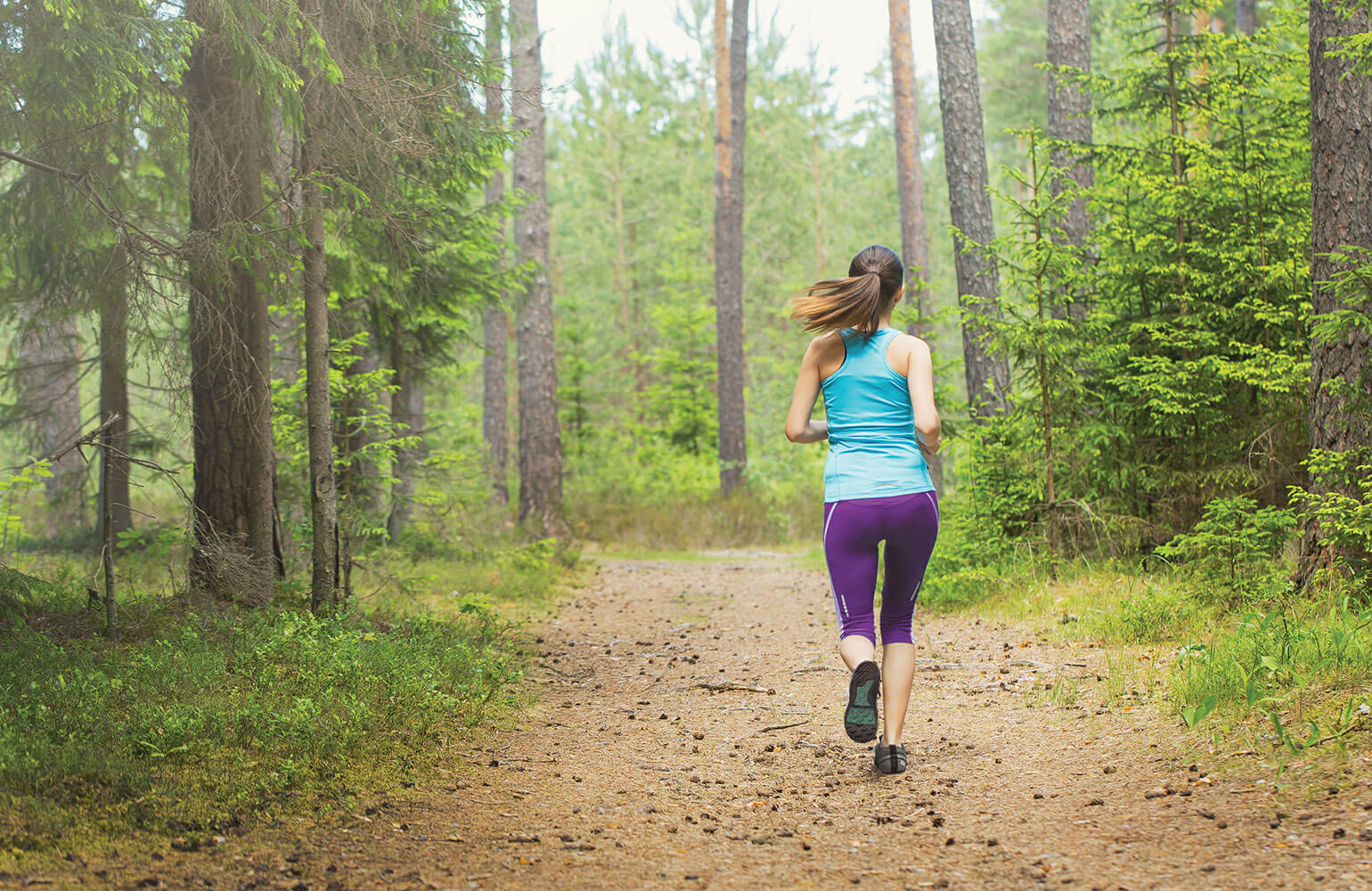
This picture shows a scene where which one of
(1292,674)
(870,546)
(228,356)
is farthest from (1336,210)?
(228,356)

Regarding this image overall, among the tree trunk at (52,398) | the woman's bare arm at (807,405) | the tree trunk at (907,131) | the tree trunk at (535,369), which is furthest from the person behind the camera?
the tree trunk at (907,131)

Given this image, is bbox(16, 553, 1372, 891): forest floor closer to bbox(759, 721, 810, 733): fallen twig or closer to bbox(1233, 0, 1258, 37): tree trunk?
bbox(759, 721, 810, 733): fallen twig

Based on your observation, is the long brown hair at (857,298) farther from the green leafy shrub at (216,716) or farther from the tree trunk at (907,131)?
the tree trunk at (907,131)

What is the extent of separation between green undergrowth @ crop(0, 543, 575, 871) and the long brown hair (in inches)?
102

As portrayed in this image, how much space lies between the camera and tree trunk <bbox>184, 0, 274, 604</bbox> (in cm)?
657

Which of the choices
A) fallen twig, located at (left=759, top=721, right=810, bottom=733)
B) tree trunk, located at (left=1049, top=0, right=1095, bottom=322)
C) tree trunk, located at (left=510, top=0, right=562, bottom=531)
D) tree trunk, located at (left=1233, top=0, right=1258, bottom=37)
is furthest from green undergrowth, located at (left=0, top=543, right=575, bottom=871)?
tree trunk, located at (left=1233, top=0, right=1258, bottom=37)

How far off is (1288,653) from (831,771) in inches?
85.9

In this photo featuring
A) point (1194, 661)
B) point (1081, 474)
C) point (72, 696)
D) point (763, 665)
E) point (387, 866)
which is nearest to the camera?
point (387, 866)

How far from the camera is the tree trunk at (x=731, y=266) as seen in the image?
1909 centimetres

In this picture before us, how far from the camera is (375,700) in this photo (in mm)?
4930

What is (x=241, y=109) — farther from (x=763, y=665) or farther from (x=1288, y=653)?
(x=1288, y=653)

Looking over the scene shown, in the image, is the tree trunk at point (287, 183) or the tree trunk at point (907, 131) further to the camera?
the tree trunk at point (907, 131)

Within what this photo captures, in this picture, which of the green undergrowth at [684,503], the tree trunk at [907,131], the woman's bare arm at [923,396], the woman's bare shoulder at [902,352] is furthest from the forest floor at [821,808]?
the tree trunk at [907,131]

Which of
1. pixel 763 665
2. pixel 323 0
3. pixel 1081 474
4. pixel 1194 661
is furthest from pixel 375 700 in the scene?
pixel 1081 474
